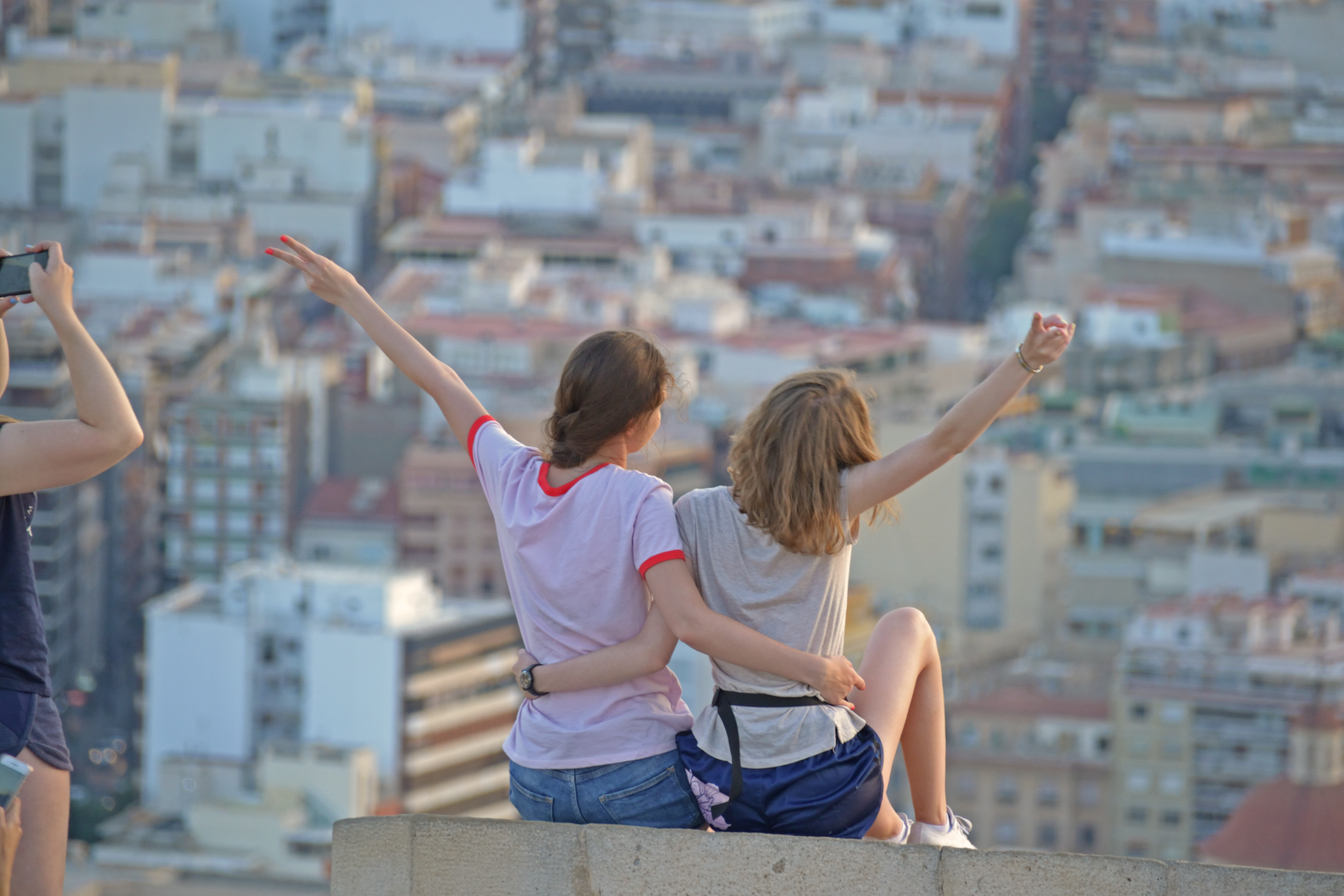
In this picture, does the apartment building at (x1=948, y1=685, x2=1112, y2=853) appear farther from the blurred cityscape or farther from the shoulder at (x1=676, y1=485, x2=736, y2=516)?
the shoulder at (x1=676, y1=485, x2=736, y2=516)

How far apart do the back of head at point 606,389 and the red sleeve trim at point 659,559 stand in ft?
0.54

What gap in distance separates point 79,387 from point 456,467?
98.1ft

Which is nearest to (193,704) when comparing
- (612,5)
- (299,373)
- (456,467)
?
(456,467)

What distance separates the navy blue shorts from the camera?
381 centimetres

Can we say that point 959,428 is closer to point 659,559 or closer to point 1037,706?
point 659,559

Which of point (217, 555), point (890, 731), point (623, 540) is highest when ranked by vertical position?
point (623, 540)

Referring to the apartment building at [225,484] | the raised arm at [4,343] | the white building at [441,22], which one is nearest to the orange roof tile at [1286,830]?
the apartment building at [225,484]

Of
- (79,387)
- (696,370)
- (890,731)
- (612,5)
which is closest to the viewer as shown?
(79,387)

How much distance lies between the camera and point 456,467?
33438 millimetres

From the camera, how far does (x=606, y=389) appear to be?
12.3ft

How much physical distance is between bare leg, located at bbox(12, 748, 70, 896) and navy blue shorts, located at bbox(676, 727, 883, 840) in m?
0.80

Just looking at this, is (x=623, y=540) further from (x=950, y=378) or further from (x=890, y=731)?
(x=950, y=378)

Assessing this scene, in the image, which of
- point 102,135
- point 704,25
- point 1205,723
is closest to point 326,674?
point 1205,723

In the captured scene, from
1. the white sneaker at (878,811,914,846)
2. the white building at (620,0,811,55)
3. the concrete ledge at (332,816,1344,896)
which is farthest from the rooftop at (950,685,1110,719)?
the white building at (620,0,811,55)
